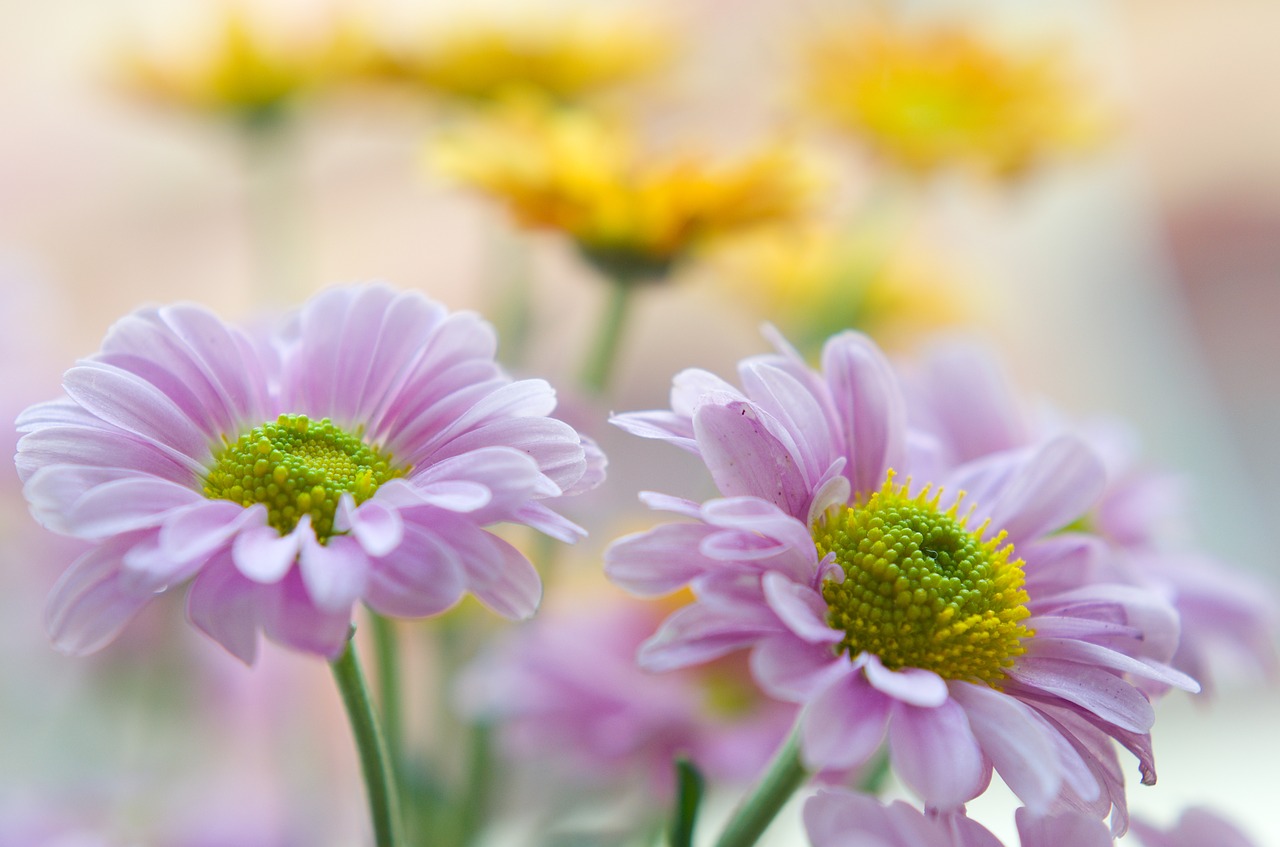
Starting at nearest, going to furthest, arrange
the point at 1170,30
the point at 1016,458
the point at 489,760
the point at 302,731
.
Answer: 1. the point at 1016,458
2. the point at 489,760
3. the point at 302,731
4. the point at 1170,30

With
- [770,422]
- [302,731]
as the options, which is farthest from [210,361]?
[302,731]

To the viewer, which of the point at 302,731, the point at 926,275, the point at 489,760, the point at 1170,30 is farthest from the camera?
the point at 1170,30

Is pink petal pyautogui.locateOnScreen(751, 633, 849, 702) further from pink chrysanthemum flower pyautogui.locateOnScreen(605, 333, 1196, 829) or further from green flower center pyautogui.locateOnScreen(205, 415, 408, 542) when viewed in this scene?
green flower center pyautogui.locateOnScreen(205, 415, 408, 542)

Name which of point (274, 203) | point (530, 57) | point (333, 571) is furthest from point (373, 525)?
point (274, 203)

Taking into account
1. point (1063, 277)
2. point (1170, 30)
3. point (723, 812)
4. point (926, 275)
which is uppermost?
point (1170, 30)

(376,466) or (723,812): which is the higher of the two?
(376,466)

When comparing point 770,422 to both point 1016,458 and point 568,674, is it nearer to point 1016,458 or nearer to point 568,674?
point 1016,458

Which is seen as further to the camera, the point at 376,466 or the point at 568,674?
the point at 568,674
